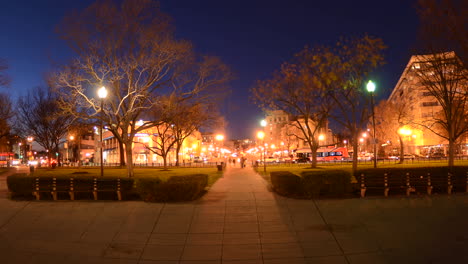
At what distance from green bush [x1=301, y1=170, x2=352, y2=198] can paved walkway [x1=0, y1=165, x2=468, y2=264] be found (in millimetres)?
597

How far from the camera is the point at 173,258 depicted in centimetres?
920

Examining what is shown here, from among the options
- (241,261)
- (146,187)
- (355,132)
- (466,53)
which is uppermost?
(466,53)

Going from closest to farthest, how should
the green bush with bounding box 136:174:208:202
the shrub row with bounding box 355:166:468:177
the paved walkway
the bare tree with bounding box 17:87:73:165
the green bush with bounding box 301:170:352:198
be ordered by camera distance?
the paved walkway → the green bush with bounding box 136:174:208:202 → the green bush with bounding box 301:170:352:198 → the shrub row with bounding box 355:166:468:177 → the bare tree with bounding box 17:87:73:165

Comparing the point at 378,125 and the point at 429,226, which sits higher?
the point at 378,125

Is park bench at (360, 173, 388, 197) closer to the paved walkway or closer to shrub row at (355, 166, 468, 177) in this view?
shrub row at (355, 166, 468, 177)

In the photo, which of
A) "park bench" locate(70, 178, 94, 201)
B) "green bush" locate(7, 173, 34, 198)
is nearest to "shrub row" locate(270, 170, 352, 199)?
"park bench" locate(70, 178, 94, 201)

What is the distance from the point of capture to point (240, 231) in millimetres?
10805

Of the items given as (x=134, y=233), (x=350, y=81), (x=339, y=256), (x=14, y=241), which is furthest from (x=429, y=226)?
(x=350, y=81)

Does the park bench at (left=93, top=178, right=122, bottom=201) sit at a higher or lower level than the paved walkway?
higher

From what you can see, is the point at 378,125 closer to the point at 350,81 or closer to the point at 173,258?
the point at 350,81

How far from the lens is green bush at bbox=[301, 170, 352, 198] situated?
1415cm

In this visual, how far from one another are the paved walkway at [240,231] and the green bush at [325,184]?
60 cm

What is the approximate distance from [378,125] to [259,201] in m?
58.1

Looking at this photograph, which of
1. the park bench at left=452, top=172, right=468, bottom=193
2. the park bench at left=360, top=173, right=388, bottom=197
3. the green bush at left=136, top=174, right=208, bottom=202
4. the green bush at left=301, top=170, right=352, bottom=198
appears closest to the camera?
the green bush at left=136, top=174, right=208, bottom=202
